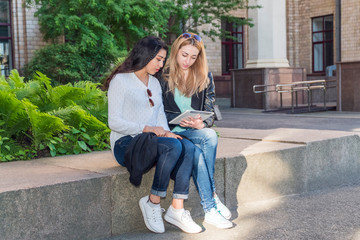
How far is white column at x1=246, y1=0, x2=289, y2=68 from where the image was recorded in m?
17.7

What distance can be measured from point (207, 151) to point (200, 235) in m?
0.65

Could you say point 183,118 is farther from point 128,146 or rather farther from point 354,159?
point 354,159

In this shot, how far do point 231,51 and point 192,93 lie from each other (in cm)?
2157

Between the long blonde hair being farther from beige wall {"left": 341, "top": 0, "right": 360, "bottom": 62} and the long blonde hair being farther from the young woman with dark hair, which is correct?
beige wall {"left": 341, "top": 0, "right": 360, "bottom": 62}

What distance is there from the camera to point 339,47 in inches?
976

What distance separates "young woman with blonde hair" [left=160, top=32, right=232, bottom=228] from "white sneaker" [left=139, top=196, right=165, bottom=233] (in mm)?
442

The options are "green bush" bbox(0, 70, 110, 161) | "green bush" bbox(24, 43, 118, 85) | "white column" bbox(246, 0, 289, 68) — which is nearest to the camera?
"green bush" bbox(0, 70, 110, 161)

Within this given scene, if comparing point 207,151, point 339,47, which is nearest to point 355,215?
point 207,151

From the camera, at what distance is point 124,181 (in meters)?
3.86

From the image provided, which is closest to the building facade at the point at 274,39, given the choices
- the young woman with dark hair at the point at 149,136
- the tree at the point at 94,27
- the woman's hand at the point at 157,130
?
the tree at the point at 94,27

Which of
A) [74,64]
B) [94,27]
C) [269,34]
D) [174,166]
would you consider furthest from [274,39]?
[174,166]

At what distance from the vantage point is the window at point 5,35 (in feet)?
58.6

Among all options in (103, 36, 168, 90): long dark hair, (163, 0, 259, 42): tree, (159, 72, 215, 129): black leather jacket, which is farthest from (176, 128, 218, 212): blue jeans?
(163, 0, 259, 42): tree

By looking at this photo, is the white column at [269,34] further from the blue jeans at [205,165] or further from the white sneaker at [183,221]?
the white sneaker at [183,221]
